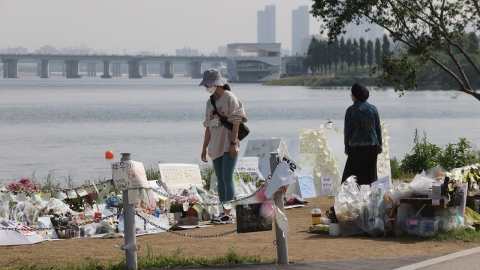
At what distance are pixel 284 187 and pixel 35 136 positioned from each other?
3964 centimetres

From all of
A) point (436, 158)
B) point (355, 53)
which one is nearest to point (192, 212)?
point (436, 158)

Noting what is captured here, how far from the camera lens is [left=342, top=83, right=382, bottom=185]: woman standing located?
10.8 metres

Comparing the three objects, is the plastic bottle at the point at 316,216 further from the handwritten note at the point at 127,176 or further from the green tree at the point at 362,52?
the green tree at the point at 362,52

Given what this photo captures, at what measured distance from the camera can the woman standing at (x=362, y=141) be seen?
35.3ft

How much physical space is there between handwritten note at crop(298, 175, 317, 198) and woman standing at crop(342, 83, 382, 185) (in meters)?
2.79

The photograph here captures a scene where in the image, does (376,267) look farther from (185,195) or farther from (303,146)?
(303,146)

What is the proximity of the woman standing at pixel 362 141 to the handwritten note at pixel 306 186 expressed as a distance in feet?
9.14

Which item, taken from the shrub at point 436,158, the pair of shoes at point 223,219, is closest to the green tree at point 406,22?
the shrub at point 436,158

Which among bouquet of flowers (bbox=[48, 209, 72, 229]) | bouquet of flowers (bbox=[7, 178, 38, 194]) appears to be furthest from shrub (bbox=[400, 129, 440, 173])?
bouquet of flowers (bbox=[48, 209, 72, 229])

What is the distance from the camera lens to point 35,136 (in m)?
45.9

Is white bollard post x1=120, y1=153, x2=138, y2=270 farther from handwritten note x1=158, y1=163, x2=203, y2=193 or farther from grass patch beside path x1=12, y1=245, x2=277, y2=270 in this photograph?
handwritten note x1=158, y1=163, x2=203, y2=193

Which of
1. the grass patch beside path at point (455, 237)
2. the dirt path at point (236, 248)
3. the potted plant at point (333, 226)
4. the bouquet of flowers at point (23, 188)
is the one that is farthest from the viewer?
the bouquet of flowers at point (23, 188)

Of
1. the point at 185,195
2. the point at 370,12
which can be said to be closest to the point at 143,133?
the point at 370,12

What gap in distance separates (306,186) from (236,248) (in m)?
5.24
